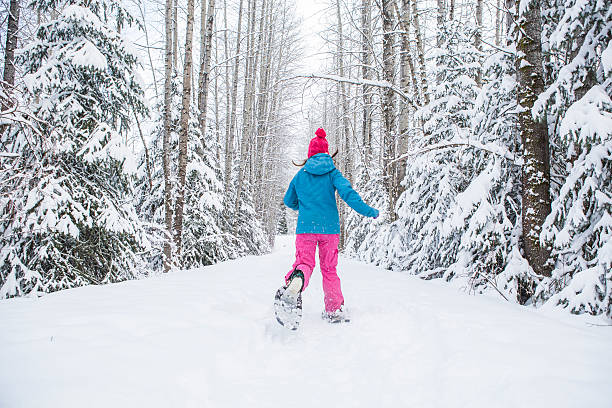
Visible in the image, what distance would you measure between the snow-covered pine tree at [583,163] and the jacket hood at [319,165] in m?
2.11

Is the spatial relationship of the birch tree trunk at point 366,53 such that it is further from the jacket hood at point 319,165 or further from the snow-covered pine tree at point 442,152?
the jacket hood at point 319,165

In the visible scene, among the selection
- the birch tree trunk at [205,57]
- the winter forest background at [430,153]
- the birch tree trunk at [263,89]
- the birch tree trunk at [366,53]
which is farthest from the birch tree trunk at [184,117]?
the birch tree trunk at [263,89]

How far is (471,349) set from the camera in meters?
2.09

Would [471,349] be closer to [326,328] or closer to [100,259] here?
[326,328]

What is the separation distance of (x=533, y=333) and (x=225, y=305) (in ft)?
8.54

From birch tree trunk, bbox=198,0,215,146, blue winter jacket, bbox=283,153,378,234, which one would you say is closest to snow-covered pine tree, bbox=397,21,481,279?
blue winter jacket, bbox=283,153,378,234

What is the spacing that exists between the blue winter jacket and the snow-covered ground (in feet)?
3.25

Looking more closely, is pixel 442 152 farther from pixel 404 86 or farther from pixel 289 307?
pixel 289 307

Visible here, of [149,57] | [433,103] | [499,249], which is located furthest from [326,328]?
[149,57]

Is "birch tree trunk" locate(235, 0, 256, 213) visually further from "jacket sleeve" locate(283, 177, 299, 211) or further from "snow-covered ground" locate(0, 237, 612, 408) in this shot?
"snow-covered ground" locate(0, 237, 612, 408)

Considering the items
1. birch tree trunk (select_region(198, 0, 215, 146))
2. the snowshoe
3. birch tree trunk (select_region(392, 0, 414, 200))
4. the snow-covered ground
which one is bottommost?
the snowshoe

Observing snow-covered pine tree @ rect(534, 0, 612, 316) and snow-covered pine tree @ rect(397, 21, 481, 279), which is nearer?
snow-covered pine tree @ rect(534, 0, 612, 316)

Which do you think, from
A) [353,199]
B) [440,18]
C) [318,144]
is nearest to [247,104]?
[440,18]

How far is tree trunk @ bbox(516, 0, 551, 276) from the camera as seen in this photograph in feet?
11.5
